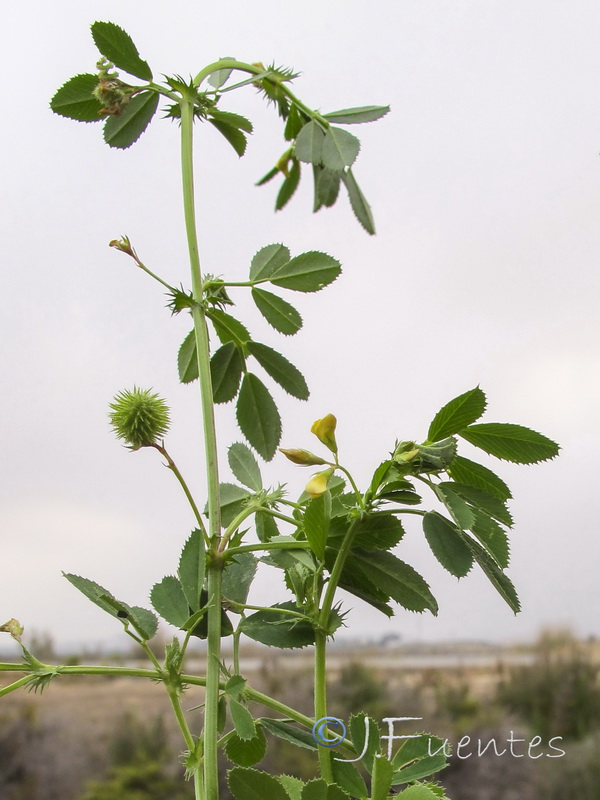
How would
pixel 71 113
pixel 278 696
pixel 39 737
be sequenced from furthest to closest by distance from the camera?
pixel 39 737 < pixel 278 696 < pixel 71 113

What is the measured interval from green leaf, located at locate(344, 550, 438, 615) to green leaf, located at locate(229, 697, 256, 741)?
8 cm

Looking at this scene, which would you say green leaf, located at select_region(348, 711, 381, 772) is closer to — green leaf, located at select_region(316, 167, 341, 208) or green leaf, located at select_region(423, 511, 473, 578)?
green leaf, located at select_region(423, 511, 473, 578)

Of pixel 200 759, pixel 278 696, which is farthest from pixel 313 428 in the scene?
pixel 278 696

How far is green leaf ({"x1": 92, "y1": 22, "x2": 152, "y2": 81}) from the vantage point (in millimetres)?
394

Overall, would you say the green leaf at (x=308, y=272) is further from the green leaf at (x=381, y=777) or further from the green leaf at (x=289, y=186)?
the green leaf at (x=381, y=777)

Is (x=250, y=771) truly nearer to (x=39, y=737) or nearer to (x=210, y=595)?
(x=210, y=595)

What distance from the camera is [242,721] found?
32 centimetres

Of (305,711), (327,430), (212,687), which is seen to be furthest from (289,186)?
(305,711)

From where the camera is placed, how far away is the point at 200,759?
1.08ft

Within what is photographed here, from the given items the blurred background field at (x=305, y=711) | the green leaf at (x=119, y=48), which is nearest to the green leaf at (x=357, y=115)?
the green leaf at (x=119, y=48)

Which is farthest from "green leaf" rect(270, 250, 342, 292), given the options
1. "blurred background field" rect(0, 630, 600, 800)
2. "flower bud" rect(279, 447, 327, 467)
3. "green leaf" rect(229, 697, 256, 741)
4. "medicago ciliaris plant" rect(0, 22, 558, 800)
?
"blurred background field" rect(0, 630, 600, 800)

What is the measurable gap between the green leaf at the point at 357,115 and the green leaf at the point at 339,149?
3cm

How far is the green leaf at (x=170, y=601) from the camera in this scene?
368mm

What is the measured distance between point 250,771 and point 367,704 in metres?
2.71
